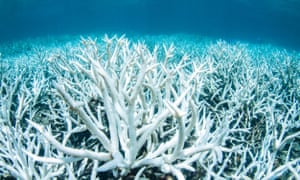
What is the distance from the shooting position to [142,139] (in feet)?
5.86

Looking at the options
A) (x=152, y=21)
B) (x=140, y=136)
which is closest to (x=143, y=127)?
(x=140, y=136)

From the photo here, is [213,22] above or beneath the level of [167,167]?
above

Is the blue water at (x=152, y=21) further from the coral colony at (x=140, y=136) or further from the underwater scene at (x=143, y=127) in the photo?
the coral colony at (x=140, y=136)

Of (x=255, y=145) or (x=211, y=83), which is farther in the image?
(x=211, y=83)

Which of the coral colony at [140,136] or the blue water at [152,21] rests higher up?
the blue water at [152,21]

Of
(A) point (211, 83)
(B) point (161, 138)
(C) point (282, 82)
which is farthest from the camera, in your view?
(C) point (282, 82)

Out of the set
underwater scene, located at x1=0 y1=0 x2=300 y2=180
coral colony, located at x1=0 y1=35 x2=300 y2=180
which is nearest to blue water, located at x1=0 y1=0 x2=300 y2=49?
underwater scene, located at x1=0 y1=0 x2=300 y2=180

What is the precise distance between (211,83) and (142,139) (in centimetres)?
248

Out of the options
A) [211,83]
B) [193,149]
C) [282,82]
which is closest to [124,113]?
[193,149]

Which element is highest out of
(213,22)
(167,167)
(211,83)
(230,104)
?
(213,22)

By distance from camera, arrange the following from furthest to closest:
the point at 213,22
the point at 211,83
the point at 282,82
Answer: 1. the point at 213,22
2. the point at 282,82
3. the point at 211,83

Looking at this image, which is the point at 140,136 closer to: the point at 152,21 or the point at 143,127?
the point at 143,127

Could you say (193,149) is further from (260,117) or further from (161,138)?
(260,117)

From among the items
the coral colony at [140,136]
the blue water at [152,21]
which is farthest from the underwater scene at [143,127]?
the blue water at [152,21]
